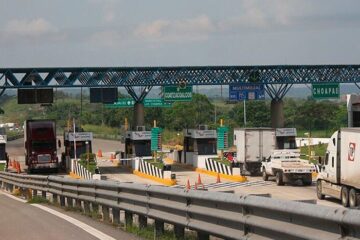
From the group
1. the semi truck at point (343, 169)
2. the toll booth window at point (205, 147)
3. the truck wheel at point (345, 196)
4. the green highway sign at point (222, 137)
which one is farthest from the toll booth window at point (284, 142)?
the truck wheel at point (345, 196)

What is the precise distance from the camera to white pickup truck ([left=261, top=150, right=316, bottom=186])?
131 ft

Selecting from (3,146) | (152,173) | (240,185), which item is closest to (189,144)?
(152,173)

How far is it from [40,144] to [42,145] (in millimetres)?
176

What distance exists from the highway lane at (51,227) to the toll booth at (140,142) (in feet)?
129

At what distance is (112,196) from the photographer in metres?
13.8

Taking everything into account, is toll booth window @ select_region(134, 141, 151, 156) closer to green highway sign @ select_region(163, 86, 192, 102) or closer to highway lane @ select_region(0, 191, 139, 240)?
green highway sign @ select_region(163, 86, 192, 102)

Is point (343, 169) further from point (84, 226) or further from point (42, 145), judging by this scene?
point (42, 145)

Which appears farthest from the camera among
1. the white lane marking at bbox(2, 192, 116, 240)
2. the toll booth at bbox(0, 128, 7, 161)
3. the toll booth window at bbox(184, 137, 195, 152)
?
the toll booth at bbox(0, 128, 7, 161)

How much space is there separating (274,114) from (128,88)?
11648 millimetres

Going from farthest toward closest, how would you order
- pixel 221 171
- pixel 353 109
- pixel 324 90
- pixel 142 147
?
pixel 324 90
pixel 142 147
pixel 221 171
pixel 353 109

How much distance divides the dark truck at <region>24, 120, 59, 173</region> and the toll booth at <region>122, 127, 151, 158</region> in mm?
5721

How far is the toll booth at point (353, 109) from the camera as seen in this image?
37.1 m

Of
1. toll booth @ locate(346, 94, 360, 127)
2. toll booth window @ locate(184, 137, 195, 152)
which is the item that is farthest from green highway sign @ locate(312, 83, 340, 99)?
toll booth @ locate(346, 94, 360, 127)

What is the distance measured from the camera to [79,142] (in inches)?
2283
